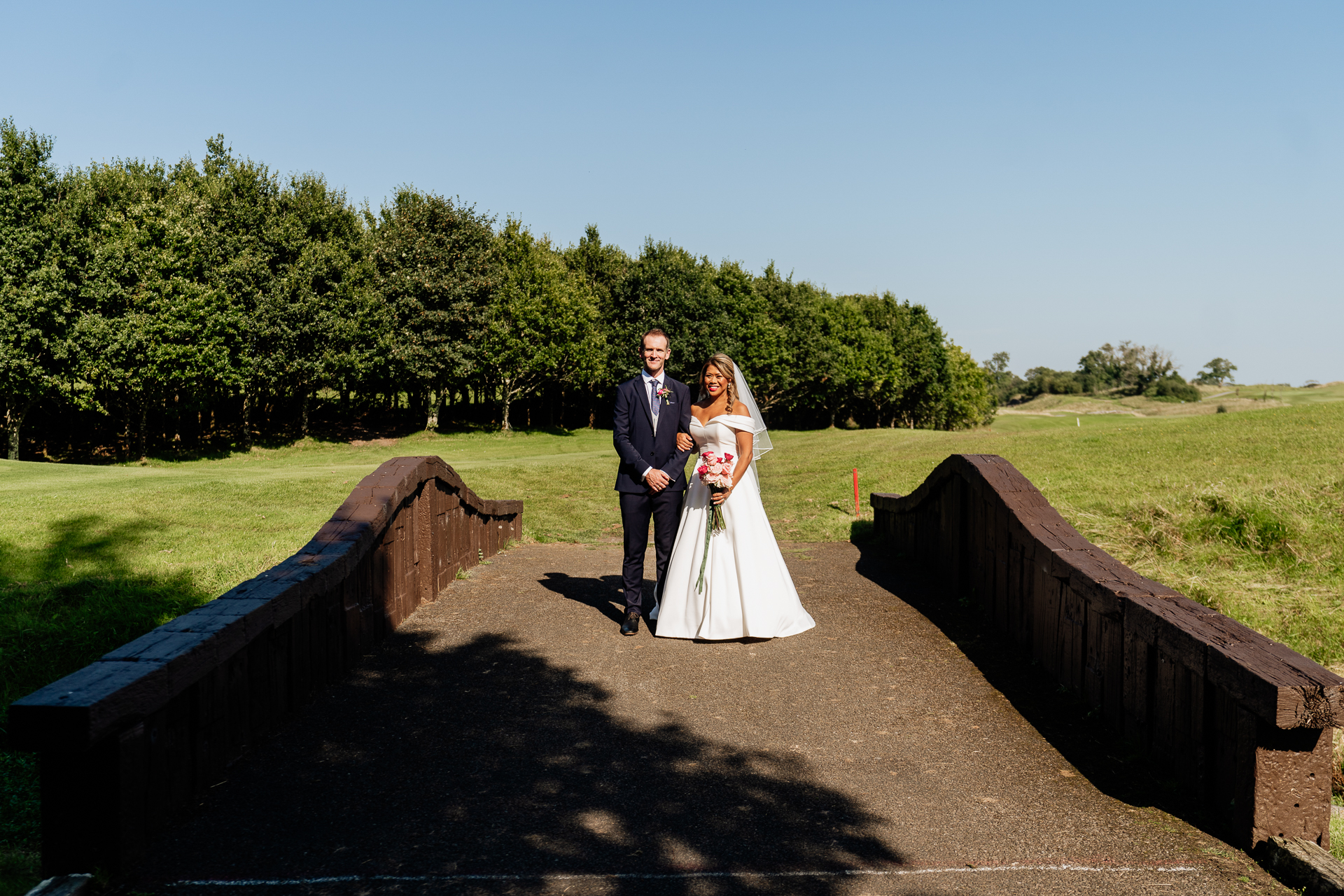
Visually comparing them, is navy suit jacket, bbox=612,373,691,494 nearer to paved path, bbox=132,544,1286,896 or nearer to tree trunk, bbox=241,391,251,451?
paved path, bbox=132,544,1286,896

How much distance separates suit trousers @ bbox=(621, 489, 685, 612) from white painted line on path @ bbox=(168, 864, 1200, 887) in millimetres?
3803

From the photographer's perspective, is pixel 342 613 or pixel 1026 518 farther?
pixel 1026 518

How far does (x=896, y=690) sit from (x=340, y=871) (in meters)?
3.67

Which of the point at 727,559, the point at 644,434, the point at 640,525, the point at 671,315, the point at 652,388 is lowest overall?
the point at 727,559

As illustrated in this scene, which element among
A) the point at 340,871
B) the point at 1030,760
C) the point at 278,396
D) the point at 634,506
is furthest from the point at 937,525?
the point at 278,396

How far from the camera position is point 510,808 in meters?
4.06

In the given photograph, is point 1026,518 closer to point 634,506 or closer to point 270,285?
point 634,506

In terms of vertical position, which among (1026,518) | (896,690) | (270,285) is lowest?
(896,690)

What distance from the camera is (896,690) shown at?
5.90 meters

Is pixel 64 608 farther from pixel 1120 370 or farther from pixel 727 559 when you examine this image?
pixel 1120 370

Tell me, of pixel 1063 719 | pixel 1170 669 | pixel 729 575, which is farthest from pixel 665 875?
pixel 729 575

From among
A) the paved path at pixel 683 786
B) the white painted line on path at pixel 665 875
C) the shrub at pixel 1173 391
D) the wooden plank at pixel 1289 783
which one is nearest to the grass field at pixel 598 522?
the white painted line on path at pixel 665 875

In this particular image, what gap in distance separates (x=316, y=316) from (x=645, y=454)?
31.7m

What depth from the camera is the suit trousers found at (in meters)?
7.29
